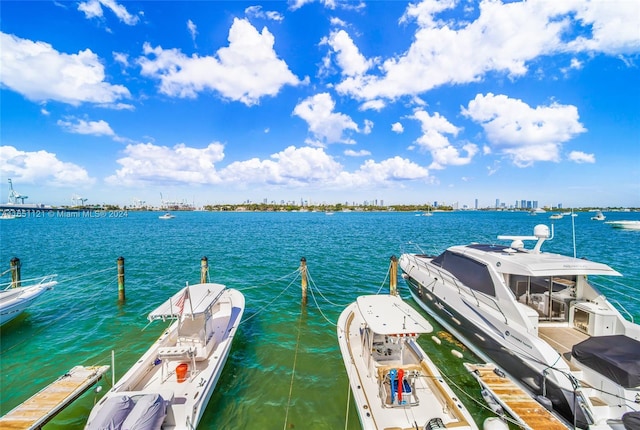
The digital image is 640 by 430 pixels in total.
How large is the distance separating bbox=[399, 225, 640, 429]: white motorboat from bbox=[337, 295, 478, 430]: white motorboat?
8.08ft

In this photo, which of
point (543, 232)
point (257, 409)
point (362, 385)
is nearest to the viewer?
point (362, 385)

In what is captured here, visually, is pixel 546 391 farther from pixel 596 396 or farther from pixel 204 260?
pixel 204 260

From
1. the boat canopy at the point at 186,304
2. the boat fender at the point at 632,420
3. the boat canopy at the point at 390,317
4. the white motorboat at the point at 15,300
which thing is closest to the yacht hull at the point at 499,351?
the boat fender at the point at 632,420

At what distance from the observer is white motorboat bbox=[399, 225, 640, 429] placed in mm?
5539

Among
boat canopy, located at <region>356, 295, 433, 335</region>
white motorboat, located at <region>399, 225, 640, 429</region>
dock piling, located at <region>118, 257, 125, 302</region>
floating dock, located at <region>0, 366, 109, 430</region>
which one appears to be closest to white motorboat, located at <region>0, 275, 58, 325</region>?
dock piling, located at <region>118, 257, 125, 302</region>

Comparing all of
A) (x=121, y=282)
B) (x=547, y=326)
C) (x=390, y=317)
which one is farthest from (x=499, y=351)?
(x=121, y=282)

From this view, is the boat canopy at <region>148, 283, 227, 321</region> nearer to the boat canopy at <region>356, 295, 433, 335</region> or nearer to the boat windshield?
the boat canopy at <region>356, 295, 433, 335</region>

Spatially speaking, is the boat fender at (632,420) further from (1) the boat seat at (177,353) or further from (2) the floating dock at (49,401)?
(2) the floating dock at (49,401)

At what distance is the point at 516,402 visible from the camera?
19.7 feet

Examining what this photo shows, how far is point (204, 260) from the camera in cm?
1388

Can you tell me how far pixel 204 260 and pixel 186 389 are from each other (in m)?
8.25

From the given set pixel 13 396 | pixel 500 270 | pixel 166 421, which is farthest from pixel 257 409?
pixel 500 270

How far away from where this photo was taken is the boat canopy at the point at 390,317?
6.06m

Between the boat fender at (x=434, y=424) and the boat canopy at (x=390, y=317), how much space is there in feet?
5.11
